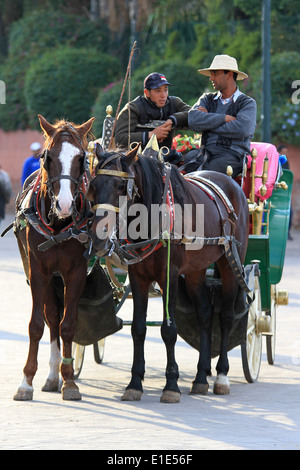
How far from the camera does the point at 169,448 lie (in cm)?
555

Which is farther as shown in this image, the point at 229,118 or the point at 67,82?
the point at 67,82

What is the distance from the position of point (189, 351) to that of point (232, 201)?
219 centimetres

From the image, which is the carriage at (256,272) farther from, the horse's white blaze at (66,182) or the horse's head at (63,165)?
the horse's white blaze at (66,182)

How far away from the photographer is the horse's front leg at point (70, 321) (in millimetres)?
7168

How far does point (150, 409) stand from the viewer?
6.87 m

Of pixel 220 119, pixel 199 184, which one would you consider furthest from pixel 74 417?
pixel 220 119

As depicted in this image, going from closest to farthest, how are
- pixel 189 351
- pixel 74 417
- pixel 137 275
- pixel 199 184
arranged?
pixel 74 417 < pixel 137 275 < pixel 199 184 < pixel 189 351

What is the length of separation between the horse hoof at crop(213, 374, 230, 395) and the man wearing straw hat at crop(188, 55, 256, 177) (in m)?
1.81

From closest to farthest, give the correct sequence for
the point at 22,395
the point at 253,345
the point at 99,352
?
the point at 22,395, the point at 253,345, the point at 99,352

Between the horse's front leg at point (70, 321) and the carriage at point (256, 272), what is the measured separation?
1.37 feet

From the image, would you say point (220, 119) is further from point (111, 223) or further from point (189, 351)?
point (189, 351)

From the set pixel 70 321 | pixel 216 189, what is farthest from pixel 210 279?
pixel 70 321

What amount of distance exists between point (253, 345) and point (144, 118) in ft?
6.97

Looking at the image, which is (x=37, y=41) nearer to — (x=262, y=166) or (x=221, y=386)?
(x=262, y=166)
